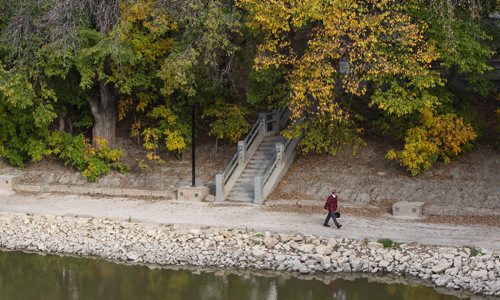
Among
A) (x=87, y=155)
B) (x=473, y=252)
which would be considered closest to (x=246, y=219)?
(x=473, y=252)

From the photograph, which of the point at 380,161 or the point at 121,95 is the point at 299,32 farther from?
the point at 121,95

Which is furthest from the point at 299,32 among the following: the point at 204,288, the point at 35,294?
the point at 35,294

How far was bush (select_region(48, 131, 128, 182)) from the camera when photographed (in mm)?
26453

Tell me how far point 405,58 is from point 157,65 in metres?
8.80

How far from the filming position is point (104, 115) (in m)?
27.4

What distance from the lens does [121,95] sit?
1100 inches

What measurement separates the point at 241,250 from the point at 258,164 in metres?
6.55

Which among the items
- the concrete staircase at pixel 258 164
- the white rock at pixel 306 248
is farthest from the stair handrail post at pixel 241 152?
the white rock at pixel 306 248

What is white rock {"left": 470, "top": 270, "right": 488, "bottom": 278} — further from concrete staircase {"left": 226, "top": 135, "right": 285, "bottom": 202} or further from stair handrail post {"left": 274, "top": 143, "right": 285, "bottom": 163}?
stair handrail post {"left": 274, "top": 143, "right": 285, "bottom": 163}

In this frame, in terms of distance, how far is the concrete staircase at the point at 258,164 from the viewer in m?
23.7

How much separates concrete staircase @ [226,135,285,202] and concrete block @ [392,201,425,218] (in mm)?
4725

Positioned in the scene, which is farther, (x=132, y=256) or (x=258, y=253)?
(x=132, y=256)

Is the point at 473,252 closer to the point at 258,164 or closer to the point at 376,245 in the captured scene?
the point at 376,245

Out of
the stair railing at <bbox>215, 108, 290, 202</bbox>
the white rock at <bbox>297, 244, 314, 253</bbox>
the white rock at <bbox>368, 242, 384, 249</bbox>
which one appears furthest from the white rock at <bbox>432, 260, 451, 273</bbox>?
the stair railing at <bbox>215, 108, 290, 202</bbox>
